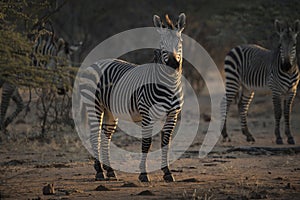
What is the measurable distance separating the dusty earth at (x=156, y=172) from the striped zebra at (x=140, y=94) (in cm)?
46

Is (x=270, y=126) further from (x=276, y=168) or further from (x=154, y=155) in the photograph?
(x=276, y=168)

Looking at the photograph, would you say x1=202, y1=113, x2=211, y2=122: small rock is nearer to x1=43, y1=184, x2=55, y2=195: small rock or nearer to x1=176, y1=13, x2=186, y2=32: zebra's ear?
x1=176, y1=13, x2=186, y2=32: zebra's ear

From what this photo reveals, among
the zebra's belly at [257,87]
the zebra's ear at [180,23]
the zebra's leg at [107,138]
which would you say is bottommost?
the zebra's leg at [107,138]

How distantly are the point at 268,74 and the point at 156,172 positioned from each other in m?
5.19

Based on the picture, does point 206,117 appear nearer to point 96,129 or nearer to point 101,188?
point 96,129

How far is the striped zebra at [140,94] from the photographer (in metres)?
7.74

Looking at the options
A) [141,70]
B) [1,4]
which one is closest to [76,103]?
[1,4]

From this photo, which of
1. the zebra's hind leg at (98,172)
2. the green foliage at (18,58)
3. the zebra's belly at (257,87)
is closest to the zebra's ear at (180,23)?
A: the zebra's hind leg at (98,172)

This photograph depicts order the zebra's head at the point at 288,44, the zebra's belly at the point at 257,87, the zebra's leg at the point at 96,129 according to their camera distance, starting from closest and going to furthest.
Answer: the zebra's leg at the point at 96,129 → the zebra's head at the point at 288,44 → the zebra's belly at the point at 257,87

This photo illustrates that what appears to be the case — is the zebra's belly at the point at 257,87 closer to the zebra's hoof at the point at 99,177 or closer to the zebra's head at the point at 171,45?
the zebra's head at the point at 171,45

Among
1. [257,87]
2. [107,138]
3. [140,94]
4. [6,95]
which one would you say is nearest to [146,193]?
[140,94]

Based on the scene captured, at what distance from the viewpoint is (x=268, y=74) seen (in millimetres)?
13055

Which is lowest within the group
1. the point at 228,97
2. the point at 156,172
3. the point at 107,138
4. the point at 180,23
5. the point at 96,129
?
the point at 156,172

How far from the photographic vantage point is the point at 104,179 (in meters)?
8.15
